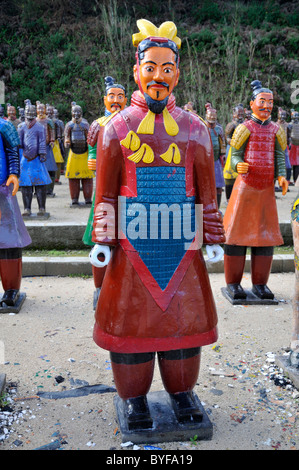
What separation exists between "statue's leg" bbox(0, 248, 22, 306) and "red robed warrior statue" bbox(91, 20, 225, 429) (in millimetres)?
1991

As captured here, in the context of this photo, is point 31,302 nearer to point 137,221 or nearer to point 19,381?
point 19,381

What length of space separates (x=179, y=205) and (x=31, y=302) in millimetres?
2608

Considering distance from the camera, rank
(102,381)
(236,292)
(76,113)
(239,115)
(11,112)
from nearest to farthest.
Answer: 1. (102,381)
2. (236,292)
3. (76,113)
4. (239,115)
5. (11,112)

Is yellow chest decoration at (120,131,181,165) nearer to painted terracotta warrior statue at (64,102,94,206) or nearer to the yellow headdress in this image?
the yellow headdress

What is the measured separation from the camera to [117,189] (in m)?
2.43

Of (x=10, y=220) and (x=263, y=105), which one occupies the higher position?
(x=263, y=105)

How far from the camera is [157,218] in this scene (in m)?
2.37

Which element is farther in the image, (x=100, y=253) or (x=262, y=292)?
(x=262, y=292)

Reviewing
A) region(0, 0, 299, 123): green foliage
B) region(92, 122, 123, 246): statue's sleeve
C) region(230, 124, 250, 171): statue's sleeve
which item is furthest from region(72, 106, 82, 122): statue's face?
region(0, 0, 299, 123): green foliage

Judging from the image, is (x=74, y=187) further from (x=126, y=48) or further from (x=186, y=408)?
(x=126, y=48)

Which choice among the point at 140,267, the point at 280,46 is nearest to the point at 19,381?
the point at 140,267

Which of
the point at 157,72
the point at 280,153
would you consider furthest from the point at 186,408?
the point at 280,153

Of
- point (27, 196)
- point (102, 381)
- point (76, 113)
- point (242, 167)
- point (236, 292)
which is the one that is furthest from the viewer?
point (76, 113)

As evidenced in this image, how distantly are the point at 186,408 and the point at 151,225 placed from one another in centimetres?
97
